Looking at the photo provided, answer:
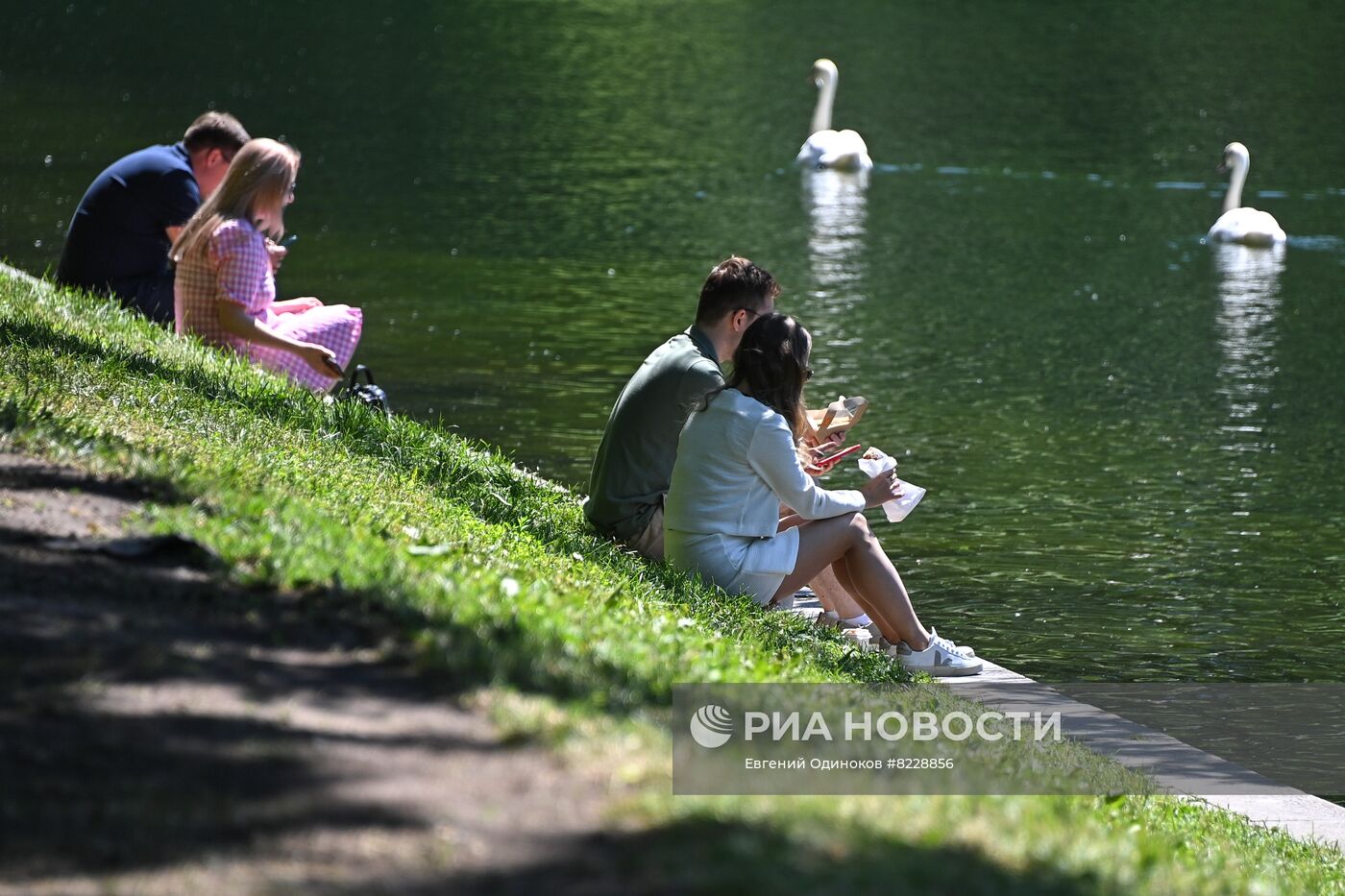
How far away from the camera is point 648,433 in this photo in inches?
289

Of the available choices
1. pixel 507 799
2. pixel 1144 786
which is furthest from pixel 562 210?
pixel 507 799

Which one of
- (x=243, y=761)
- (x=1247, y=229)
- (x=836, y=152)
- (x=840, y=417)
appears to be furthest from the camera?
(x=836, y=152)

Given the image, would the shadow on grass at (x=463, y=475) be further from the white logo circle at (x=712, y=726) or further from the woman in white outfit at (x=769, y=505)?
the white logo circle at (x=712, y=726)

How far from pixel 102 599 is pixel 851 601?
3663 mm

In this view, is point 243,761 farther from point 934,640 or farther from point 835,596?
point 835,596

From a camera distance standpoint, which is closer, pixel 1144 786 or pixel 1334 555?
pixel 1144 786

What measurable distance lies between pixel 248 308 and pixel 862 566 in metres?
3.86

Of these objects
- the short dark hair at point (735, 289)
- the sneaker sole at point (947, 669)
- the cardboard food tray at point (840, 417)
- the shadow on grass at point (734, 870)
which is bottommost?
the sneaker sole at point (947, 669)

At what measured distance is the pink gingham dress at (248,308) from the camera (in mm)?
8672

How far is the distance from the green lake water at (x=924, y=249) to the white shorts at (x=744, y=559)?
1918 mm

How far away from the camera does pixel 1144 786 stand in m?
5.77

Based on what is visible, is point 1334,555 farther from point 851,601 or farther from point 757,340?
point 757,340

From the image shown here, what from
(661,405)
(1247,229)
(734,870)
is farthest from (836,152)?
(734,870)

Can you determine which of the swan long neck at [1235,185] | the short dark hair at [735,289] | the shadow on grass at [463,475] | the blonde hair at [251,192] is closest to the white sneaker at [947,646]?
the shadow on grass at [463,475]
